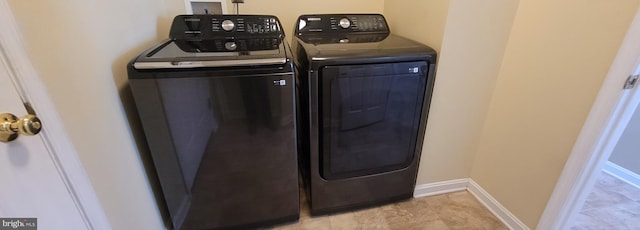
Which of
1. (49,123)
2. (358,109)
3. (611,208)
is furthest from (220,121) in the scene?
(611,208)

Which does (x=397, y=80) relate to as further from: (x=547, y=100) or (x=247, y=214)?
(x=247, y=214)

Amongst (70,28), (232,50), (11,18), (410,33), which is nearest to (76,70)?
(70,28)

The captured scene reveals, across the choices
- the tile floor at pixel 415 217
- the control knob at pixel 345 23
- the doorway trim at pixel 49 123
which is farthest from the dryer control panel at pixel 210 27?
the tile floor at pixel 415 217

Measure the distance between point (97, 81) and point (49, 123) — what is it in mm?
277

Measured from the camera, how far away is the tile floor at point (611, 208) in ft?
5.20

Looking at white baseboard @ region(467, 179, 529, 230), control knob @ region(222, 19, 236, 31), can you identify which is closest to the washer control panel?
control knob @ region(222, 19, 236, 31)

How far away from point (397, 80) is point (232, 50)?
0.78m

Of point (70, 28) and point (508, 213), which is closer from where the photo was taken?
point (70, 28)

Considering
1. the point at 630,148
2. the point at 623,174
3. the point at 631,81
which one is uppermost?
the point at 631,81

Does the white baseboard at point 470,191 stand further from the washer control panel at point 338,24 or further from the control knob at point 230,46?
the control knob at point 230,46

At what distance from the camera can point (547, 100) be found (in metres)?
1.27

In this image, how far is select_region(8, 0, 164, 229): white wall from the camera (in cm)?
74

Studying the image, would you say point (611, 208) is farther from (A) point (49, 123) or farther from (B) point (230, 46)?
(A) point (49, 123)

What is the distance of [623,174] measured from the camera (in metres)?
2.01
